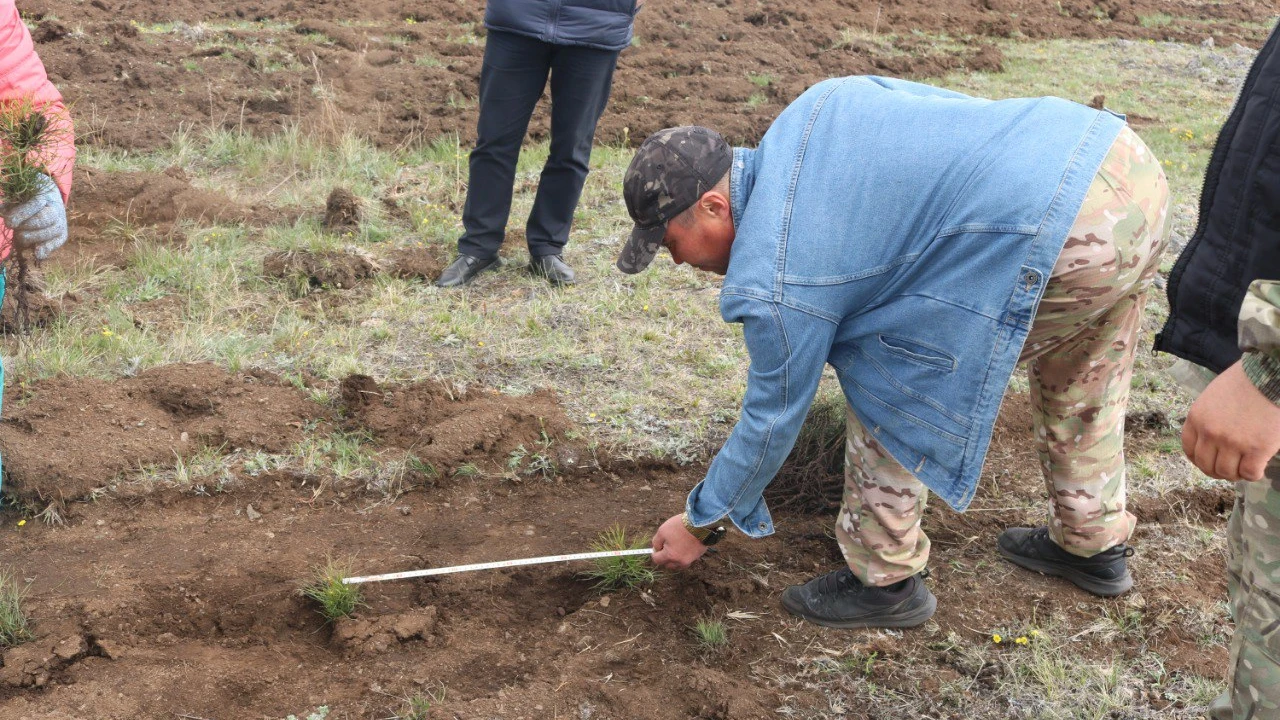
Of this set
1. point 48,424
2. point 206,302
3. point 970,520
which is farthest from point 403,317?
point 970,520

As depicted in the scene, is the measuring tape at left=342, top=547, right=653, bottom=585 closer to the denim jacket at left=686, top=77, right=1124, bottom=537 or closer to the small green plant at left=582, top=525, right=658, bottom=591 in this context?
the small green plant at left=582, top=525, right=658, bottom=591

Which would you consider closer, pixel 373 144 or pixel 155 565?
pixel 155 565

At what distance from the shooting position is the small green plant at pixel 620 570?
3049 mm

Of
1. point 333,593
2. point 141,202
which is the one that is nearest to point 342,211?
point 141,202

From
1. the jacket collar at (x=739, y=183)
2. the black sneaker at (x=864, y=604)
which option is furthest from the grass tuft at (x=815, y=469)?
the jacket collar at (x=739, y=183)

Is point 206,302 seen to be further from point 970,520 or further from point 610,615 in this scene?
point 970,520

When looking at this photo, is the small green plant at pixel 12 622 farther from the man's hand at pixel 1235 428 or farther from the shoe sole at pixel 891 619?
the man's hand at pixel 1235 428

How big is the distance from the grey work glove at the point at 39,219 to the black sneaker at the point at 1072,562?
3.06m

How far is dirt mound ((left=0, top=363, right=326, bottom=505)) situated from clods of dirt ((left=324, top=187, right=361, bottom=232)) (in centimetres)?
155

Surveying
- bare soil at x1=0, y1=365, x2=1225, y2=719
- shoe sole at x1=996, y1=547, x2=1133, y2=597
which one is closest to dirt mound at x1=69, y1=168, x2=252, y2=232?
bare soil at x1=0, y1=365, x2=1225, y2=719

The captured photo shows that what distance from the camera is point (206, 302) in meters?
4.51

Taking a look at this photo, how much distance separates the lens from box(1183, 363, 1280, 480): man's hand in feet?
5.05

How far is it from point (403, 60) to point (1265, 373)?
24.3 ft

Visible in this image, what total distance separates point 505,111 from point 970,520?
2.63 m
